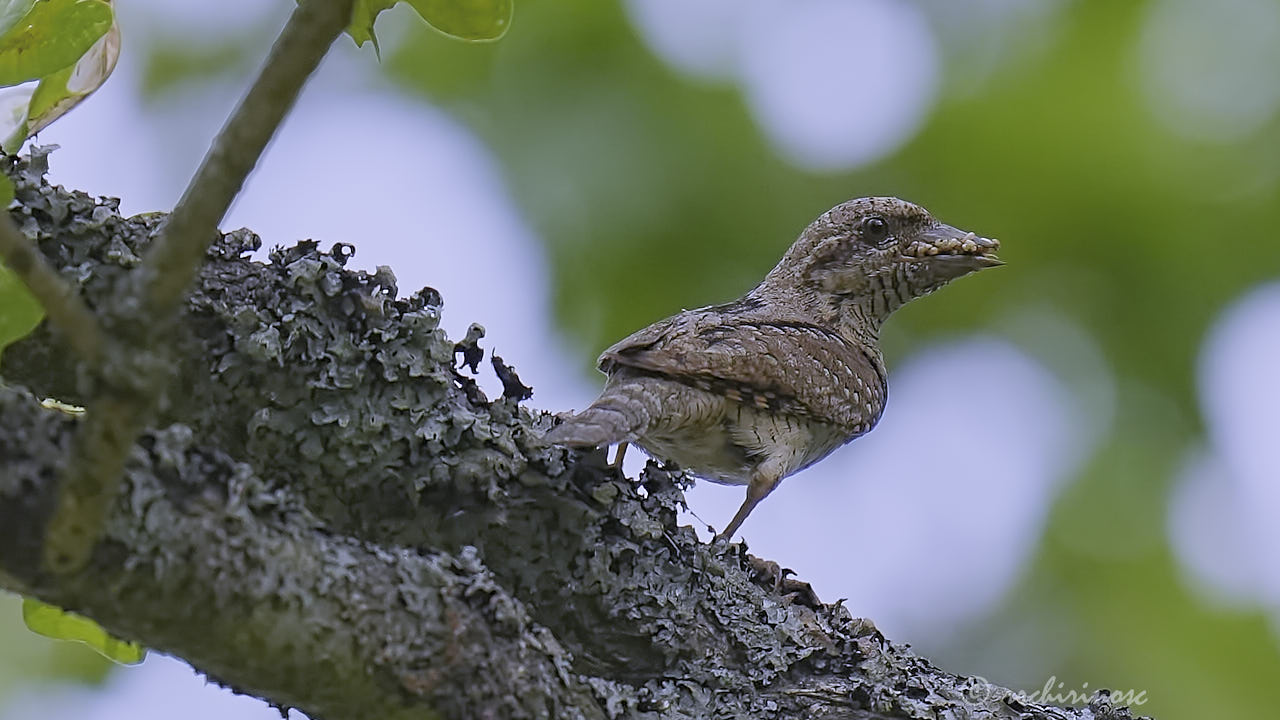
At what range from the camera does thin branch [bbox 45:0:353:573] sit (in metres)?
1.18

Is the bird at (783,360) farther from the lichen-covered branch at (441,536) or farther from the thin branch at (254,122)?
the thin branch at (254,122)

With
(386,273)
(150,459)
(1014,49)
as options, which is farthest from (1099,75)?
(150,459)

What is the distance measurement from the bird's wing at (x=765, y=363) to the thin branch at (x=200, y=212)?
2256mm

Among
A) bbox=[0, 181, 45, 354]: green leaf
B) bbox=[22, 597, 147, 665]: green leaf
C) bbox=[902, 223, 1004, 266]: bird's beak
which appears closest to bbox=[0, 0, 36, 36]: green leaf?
bbox=[0, 181, 45, 354]: green leaf

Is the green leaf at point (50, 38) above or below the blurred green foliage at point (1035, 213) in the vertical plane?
below

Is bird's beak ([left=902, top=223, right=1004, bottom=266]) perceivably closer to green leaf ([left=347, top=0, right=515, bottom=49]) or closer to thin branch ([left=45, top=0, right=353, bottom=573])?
green leaf ([left=347, top=0, right=515, bottom=49])

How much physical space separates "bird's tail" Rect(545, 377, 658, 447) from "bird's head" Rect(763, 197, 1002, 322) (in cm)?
153

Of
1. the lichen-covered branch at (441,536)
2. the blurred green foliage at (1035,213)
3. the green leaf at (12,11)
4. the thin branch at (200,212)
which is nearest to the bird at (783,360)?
the lichen-covered branch at (441,536)

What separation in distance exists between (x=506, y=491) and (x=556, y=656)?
1.73 feet

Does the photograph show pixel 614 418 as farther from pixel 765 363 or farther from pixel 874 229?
pixel 874 229

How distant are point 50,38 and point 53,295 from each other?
0.99 meters

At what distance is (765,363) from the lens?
385 cm

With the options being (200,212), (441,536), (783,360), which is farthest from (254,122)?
(783,360)

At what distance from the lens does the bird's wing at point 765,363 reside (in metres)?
3.53
